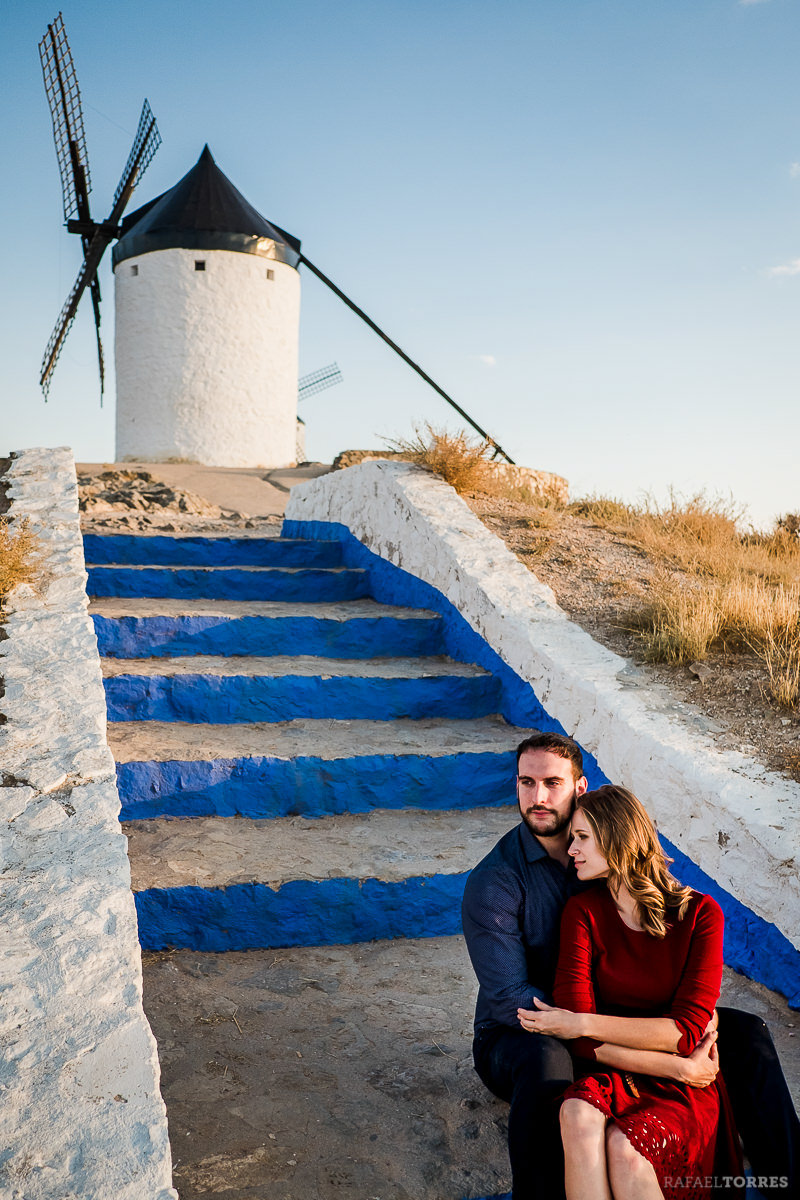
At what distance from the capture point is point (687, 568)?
534 cm

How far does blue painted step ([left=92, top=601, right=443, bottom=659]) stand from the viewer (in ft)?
14.5

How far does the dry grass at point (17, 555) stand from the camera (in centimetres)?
379

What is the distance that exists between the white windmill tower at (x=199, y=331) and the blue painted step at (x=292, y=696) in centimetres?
1211

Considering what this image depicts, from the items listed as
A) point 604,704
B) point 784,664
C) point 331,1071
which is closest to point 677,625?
point 784,664

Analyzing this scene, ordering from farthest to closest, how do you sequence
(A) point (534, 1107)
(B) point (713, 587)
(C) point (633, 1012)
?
1. (B) point (713, 587)
2. (C) point (633, 1012)
3. (A) point (534, 1107)

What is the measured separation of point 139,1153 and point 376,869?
1.52 metres

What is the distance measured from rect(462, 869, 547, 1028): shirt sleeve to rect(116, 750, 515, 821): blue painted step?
4.39 ft

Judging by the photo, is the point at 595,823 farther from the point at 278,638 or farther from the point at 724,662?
the point at 278,638

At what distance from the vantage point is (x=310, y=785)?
11.5ft

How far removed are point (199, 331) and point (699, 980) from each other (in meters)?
15.2

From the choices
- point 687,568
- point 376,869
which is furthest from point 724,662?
point 376,869

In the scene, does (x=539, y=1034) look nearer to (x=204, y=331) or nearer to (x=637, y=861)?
(x=637, y=861)

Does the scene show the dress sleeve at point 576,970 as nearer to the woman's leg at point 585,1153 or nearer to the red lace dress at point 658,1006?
the red lace dress at point 658,1006

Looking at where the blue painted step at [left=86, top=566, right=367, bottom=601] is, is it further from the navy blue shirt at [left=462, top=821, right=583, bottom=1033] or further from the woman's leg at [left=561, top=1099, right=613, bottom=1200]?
the woman's leg at [left=561, top=1099, right=613, bottom=1200]
